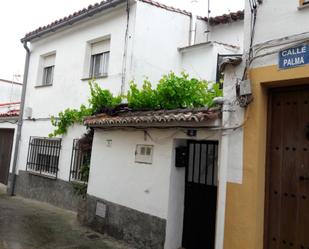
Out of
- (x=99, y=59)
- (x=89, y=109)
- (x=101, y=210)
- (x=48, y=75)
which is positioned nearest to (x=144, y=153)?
(x=101, y=210)

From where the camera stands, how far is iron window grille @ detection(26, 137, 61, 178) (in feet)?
36.7

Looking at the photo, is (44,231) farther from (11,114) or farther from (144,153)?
(11,114)

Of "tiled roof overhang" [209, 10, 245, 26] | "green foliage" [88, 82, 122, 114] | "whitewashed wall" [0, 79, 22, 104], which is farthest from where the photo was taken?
"whitewashed wall" [0, 79, 22, 104]

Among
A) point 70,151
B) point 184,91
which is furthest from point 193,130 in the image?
point 70,151

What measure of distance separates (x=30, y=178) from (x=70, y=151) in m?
2.64

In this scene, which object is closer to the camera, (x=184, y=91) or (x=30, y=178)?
(x=184, y=91)

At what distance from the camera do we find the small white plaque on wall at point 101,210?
7.87 metres

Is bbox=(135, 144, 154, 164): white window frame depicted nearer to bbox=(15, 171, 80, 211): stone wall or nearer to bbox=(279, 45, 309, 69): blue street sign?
bbox=(279, 45, 309, 69): blue street sign

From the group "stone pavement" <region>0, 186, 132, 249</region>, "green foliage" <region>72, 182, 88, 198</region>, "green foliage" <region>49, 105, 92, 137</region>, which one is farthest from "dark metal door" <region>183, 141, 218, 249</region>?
"green foliage" <region>49, 105, 92, 137</region>

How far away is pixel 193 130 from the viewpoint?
19.8ft

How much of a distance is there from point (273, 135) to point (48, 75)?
9.73 meters

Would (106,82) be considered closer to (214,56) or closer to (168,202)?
(214,56)

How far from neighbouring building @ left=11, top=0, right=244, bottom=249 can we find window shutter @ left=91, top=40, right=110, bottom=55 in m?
0.03

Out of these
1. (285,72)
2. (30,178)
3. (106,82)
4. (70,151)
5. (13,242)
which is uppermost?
(106,82)
